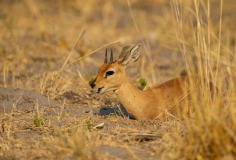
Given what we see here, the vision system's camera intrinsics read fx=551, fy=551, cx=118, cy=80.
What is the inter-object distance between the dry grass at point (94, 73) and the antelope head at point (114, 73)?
25 cm

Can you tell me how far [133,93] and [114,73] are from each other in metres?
0.31

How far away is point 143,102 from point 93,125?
0.89 metres

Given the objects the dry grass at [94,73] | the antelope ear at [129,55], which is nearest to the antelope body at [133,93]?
the antelope ear at [129,55]

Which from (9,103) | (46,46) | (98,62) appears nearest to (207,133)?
(9,103)

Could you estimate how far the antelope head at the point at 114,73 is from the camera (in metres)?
6.04

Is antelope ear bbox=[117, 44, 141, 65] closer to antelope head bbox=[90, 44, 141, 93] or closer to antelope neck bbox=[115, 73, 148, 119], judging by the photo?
antelope head bbox=[90, 44, 141, 93]

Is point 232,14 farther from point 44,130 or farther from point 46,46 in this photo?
point 44,130

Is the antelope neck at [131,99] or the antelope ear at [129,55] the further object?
the antelope ear at [129,55]

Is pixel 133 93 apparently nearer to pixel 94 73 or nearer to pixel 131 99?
pixel 131 99

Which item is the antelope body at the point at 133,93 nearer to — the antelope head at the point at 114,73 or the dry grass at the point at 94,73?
the antelope head at the point at 114,73

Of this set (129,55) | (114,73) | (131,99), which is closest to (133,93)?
(131,99)

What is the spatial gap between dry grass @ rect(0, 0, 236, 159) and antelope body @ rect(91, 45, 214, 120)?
0.24 metres

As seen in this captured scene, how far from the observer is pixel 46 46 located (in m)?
10.1

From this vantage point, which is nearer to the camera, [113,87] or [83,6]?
[113,87]
